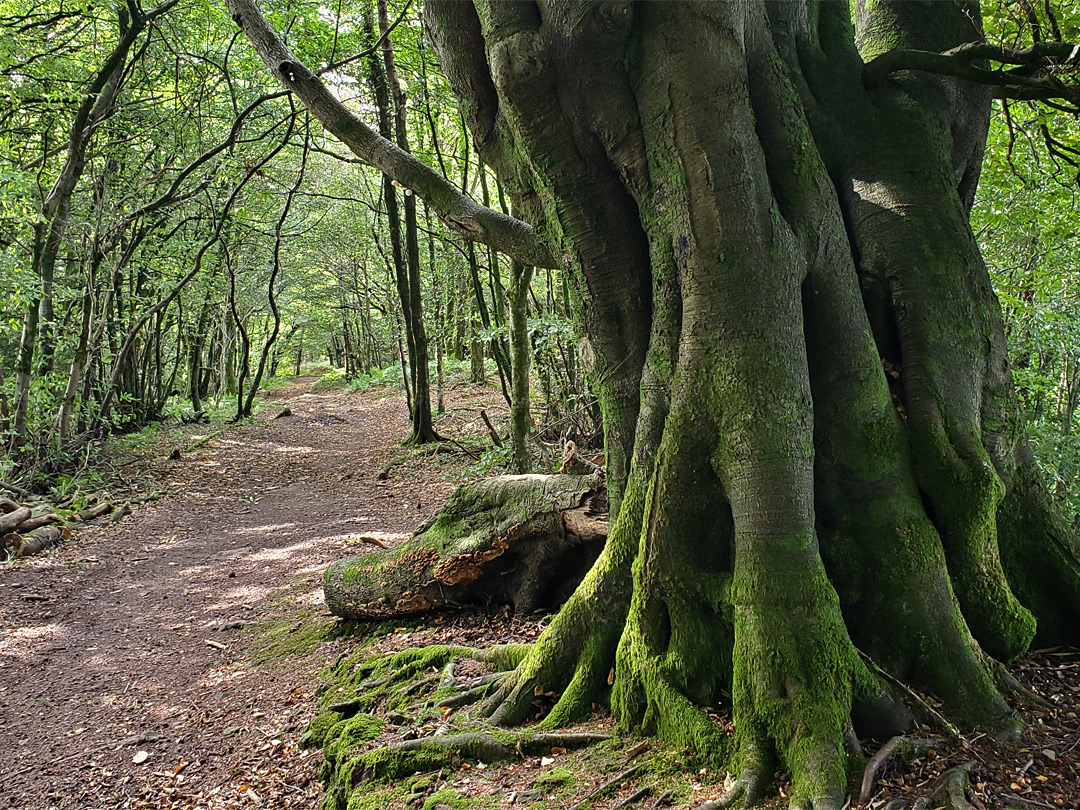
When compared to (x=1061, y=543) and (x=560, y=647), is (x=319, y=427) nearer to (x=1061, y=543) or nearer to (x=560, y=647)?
(x=560, y=647)

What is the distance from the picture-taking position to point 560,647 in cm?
364

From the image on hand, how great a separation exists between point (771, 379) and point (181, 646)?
224 inches

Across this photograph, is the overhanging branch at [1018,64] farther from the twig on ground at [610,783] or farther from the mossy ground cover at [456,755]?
the twig on ground at [610,783]

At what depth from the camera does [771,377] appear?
2.98 metres

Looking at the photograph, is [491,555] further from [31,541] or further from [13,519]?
[13,519]

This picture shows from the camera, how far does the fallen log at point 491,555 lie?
15.8ft

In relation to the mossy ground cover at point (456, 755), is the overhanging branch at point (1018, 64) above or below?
above

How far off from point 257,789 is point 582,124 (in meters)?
4.10

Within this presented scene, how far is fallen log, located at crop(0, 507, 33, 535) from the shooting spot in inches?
329

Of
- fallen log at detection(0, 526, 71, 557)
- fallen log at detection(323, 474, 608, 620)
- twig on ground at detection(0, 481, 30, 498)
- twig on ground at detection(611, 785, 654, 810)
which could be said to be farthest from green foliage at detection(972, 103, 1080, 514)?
twig on ground at detection(0, 481, 30, 498)

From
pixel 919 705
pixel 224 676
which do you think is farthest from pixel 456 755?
pixel 224 676

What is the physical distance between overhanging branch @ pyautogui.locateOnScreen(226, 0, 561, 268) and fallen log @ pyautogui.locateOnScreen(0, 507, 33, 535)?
721cm

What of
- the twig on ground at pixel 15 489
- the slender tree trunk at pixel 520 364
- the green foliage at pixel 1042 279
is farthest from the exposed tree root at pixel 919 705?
the twig on ground at pixel 15 489

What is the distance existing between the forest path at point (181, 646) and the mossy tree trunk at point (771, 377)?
77.5 inches
